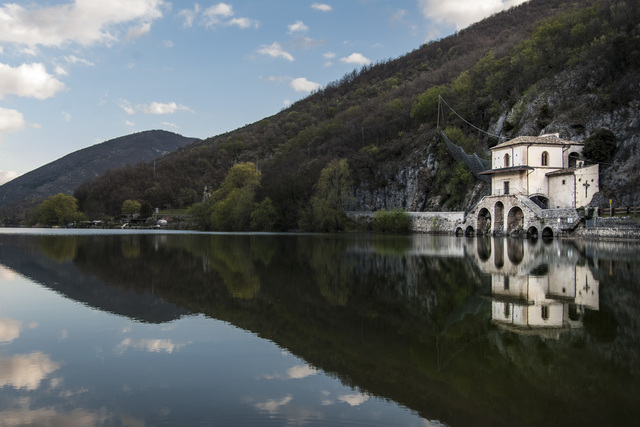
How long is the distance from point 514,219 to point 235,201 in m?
44.7

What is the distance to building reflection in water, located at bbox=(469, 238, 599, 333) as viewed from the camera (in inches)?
389

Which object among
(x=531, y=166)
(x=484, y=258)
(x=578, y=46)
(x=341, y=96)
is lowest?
(x=484, y=258)

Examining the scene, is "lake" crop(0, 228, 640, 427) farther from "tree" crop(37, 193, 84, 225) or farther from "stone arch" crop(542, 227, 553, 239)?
"tree" crop(37, 193, 84, 225)

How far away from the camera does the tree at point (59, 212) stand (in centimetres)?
12338

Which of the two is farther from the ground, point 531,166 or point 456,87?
point 456,87

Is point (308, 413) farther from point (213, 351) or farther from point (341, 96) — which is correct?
point (341, 96)

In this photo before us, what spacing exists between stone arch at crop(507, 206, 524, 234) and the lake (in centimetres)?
3320

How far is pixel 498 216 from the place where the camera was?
4969 cm

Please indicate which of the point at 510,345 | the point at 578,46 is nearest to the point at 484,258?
the point at 510,345

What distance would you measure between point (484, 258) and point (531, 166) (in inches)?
1099

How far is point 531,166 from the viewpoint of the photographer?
48.1 meters

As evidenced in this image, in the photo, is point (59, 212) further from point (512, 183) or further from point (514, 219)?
point (514, 219)

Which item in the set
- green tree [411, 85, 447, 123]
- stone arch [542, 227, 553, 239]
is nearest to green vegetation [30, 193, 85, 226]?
green tree [411, 85, 447, 123]

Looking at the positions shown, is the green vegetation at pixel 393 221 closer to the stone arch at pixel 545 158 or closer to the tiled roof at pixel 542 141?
the tiled roof at pixel 542 141
